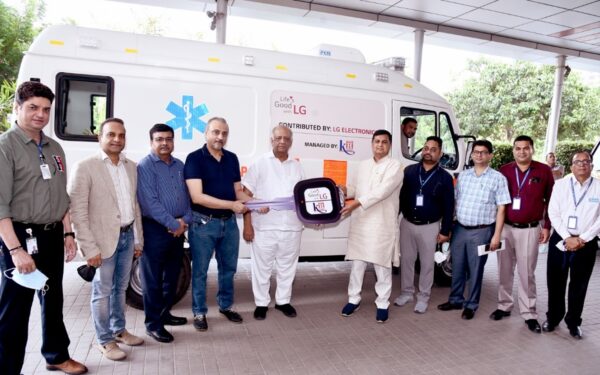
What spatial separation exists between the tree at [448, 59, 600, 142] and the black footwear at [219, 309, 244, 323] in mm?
20248

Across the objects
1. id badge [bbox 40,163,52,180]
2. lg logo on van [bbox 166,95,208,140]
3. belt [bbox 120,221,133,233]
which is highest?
lg logo on van [bbox 166,95,208,140]

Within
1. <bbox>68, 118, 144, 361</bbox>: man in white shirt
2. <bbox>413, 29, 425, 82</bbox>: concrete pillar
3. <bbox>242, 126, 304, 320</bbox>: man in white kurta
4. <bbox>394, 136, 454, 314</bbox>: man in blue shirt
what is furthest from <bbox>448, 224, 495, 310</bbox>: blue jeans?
<bbox>413, 29, 425, 82</bbox>: concrete pillar

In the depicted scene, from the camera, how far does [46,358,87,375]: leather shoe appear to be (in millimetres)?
3029

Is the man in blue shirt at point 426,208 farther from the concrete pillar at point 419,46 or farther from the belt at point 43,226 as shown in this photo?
the concrete pillar at point 419,46

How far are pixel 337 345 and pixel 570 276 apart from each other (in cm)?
227

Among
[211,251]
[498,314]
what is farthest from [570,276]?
[211,251]

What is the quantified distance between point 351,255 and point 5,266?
9.61 ft

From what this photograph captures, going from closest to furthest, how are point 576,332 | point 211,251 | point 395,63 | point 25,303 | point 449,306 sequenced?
point 25,303, point 211,251, point 576,332, point 449,306, point 395,63

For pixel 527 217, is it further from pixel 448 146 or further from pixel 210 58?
pixel 210 58

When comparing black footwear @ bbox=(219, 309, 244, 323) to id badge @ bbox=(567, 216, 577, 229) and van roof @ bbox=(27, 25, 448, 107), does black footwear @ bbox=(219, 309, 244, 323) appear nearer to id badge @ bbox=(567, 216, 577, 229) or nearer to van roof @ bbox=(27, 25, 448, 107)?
van roof @ bbox=(27, 25, 448, 107)

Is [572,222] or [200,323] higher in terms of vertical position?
[572,222]

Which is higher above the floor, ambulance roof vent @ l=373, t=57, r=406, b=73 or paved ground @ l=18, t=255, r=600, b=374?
ambulance roof vent @ l=373, t=57, r=406, b=73

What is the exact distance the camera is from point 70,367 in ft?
9.97

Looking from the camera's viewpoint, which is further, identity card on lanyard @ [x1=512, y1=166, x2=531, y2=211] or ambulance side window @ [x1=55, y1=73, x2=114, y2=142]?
identity card on lanyard @ [x1=512, y1=166, x2=531, y2=211]
